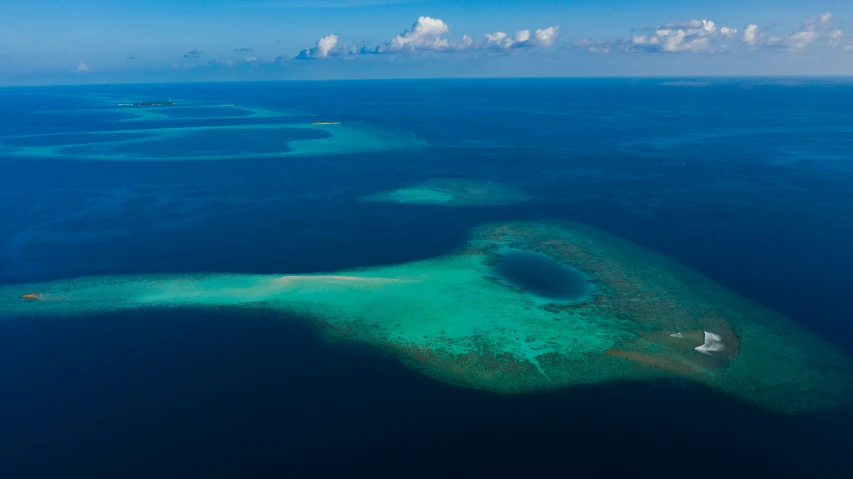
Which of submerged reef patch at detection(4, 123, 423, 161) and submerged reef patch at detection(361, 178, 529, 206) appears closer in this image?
submerged reef patch at detection(361, 178, 529, 206)

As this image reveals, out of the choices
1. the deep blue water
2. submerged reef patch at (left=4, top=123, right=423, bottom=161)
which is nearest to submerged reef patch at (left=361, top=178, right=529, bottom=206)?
the deep blue water

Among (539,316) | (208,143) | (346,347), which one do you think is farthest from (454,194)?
(208,143)

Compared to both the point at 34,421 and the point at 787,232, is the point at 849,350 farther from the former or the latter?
the point at 34,421

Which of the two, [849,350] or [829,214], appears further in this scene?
[829,214]

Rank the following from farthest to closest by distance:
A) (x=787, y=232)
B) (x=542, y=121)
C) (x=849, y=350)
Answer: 1. (x=542, y=121)
2. (x=787, y=232)
3. (x=849, y=350)

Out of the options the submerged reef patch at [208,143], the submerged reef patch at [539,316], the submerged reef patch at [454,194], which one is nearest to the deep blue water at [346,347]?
the submerged reef patch at [539,316]

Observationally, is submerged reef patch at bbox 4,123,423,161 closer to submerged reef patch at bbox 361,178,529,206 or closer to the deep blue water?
the deep blue water

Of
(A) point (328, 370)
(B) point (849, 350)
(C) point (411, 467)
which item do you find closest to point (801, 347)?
(B) point (849, 350)
